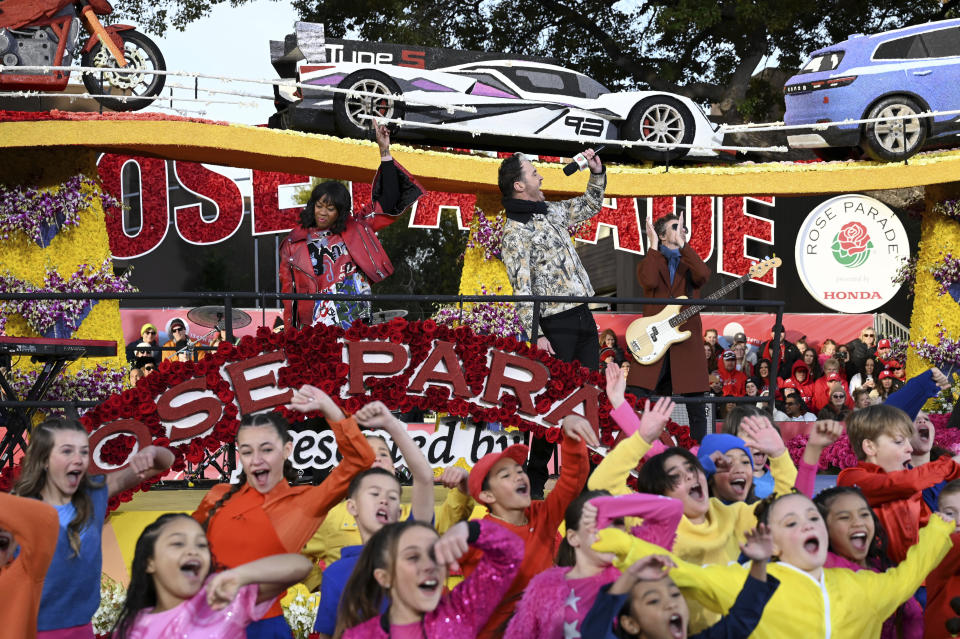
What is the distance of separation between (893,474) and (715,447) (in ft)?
2.43

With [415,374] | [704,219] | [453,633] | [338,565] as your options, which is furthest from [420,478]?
[704,219]

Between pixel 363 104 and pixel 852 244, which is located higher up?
pixel 363 104

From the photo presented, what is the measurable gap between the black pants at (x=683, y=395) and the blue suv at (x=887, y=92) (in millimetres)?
7735

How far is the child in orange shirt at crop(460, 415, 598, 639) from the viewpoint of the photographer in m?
4.81

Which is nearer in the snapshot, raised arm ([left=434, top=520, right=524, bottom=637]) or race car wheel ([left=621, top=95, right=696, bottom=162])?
raised arm ([left=434, top=520, right=524, bottom=637])

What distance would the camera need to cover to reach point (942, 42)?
15344mm

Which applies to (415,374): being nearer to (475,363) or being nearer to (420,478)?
(475,363)

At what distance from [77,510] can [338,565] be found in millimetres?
971

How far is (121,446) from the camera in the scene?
6551mm

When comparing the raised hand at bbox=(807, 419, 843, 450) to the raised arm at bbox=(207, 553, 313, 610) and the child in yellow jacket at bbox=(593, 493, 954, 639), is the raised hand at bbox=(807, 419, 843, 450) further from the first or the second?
the raised arm at bbox=(207, 553, 313, 610)

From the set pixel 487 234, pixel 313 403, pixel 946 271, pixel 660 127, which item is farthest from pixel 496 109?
pixel 313 403

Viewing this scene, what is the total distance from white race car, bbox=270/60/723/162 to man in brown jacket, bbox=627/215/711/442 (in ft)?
17.8

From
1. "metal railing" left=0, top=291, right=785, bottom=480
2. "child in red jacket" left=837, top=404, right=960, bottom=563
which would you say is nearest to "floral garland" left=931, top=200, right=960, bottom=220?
"metal railing" left=0, top=291, right=785, bottom=480

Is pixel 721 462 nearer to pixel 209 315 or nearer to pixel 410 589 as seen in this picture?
pixel 410 589
